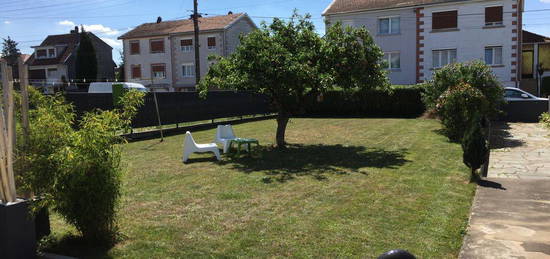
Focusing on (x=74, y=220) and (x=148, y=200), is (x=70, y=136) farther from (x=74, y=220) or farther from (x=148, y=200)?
(x=148, y=200)

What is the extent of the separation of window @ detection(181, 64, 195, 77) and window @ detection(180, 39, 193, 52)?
1609mm

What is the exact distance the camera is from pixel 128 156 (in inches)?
470

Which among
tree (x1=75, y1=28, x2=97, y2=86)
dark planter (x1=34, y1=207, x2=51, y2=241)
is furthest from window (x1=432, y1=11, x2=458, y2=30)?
tree (x1=75, y1=28, x2=97, y2=86)

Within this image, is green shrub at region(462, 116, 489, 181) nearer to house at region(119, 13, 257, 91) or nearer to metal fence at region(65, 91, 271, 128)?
metal fence at region(65, 91, 271, 128)

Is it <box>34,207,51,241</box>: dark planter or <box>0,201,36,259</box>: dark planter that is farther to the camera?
<box>34,207,51,241</box>: dark planter

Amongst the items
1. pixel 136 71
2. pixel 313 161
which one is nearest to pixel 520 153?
pixel 313 161

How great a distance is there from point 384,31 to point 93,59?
3324 centimetres

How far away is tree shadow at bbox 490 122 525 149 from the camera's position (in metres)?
13.1

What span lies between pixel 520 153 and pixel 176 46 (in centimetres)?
4042

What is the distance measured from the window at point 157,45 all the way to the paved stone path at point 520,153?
37427 millimetres

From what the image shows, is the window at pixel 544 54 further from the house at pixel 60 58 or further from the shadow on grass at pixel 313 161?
the house at pixel 60 58

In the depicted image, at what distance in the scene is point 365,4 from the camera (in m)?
33.4

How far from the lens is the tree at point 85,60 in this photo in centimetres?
5038

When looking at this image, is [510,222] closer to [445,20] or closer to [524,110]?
[524,110]
